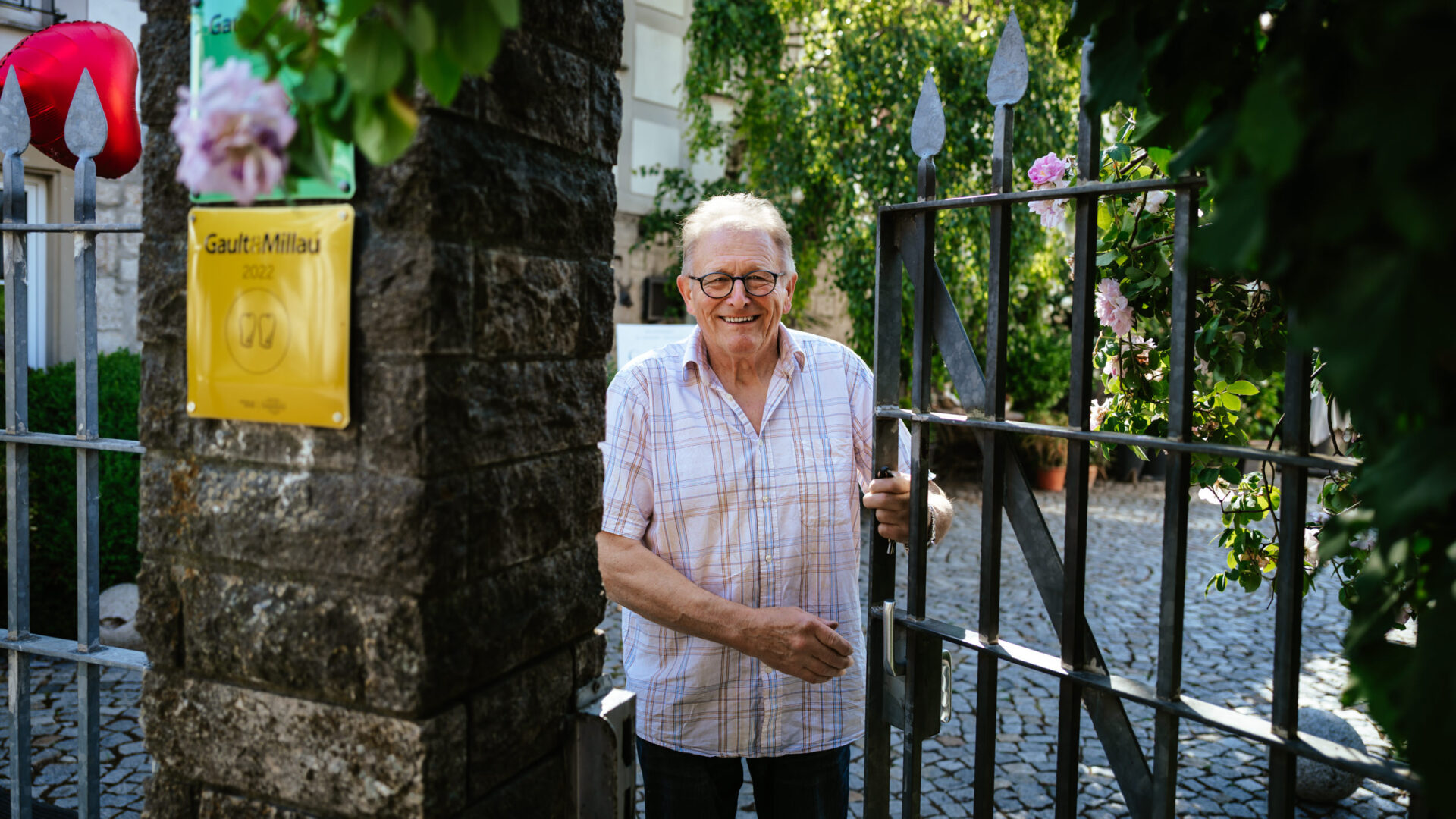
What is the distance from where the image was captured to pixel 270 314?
129 cm

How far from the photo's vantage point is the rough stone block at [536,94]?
1291mm

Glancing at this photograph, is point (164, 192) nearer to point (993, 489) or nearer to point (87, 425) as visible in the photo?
point (87, 425)

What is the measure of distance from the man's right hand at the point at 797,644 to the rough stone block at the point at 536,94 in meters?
1.11

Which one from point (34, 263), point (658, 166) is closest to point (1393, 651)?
point (34, 263)

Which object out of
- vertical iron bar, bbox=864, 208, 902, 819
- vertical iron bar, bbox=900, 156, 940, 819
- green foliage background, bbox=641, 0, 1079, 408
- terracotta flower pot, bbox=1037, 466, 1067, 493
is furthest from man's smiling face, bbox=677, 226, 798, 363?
terracotta flower pot, bbox=1037, 466, 1067, 493

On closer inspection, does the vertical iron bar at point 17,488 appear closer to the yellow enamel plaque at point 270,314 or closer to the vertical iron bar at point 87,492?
the vertical iron bar at point 87,492

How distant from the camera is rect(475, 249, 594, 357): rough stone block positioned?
1304 millimetres

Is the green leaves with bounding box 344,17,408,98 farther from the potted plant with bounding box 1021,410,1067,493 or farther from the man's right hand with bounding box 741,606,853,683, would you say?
the potted plant with bounding box 1021,410,1067,493

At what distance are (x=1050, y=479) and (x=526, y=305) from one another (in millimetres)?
9561

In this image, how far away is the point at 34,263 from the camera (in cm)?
563

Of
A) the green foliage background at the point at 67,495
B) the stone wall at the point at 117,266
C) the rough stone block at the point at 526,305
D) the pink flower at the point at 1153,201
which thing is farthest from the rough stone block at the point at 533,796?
the stone wall at the point at 117,266

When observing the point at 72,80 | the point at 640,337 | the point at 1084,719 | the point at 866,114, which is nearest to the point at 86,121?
the point at 72,80

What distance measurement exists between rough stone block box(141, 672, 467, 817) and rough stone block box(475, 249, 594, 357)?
0.50 meters

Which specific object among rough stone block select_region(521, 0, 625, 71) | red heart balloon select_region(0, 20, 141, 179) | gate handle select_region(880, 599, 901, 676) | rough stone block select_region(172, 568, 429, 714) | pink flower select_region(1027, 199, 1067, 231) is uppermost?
red heart balloon select_region(0, 20, 141, 179)
